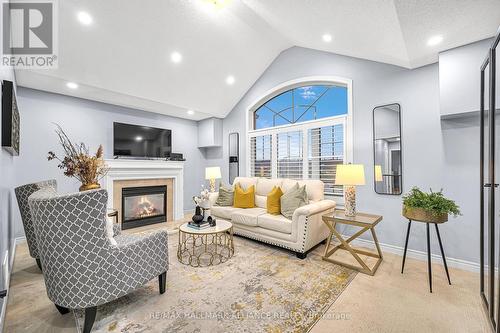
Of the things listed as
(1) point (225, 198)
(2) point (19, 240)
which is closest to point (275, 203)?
(1) point (225, 198)

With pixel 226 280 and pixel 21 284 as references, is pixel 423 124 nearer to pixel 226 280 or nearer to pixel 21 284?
pixel 226 280

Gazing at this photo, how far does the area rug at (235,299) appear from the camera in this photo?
66.9 inches

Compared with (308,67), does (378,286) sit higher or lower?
lower

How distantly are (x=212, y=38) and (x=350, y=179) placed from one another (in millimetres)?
3096

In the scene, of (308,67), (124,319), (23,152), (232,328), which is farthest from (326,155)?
(23,152)

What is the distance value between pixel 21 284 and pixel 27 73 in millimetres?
2759

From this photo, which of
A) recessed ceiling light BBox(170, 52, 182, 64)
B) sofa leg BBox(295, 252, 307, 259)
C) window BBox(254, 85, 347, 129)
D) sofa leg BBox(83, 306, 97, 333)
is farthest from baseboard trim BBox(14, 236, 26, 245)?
window BBox(254, 85, 347, 129)

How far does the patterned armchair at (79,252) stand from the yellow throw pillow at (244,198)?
7.71 ft

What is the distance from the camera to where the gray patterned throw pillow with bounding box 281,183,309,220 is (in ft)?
10.5

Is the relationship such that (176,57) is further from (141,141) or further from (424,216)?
(424,216)

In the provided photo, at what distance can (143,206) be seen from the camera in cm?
470

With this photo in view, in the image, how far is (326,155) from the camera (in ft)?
12.7

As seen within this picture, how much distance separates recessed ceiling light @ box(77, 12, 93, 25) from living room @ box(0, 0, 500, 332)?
0.04 feet

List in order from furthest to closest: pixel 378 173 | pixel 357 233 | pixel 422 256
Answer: pixel 378 173
pixel 422 256
pixel 357 233
